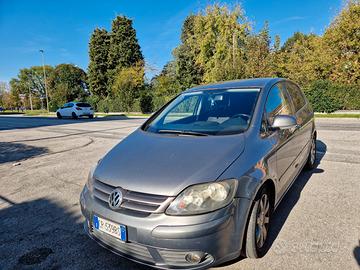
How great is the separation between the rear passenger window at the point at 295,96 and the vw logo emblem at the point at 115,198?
9.58 feet

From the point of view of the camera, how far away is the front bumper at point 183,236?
185 cm

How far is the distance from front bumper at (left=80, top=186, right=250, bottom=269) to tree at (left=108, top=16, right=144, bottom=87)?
42.7 m

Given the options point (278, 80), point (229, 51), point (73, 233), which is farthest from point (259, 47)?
point (73, 233)

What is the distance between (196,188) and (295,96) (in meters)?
2.92

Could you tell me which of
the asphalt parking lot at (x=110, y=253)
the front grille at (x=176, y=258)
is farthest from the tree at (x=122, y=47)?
the front grille at (x=176, y=258)

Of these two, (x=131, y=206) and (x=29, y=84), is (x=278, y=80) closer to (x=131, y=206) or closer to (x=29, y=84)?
(x=131, y=206)

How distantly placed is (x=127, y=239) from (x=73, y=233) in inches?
53.7

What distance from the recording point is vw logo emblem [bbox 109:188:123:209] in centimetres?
204

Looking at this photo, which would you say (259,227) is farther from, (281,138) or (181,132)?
(181,132)

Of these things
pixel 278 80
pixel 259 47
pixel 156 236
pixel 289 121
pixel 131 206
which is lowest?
pixel 156 236

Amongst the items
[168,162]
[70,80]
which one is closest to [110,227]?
[168,162]

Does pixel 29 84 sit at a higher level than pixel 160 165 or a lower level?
higher

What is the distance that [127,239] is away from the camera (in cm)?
198

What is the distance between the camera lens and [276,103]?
325 centimetres
